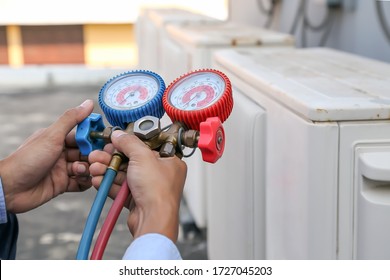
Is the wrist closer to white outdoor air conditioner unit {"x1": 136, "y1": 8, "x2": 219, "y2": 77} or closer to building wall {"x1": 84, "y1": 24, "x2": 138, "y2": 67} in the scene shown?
white outdoor air conditioner unit {"x1": 136, "y1": 8, "x2": 219, "y2": 77}

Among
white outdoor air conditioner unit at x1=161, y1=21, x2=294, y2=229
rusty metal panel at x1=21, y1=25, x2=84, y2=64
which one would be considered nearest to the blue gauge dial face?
white outdoor air conditioner unit at x1=161, y1=21, x2=294, y2=229

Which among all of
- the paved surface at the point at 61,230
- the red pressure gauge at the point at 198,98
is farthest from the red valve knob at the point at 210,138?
the paved surface at the point at 61,230

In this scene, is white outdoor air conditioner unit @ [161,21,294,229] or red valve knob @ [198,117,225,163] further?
white outdoor air conditioner unit @ [161,21,294,229]

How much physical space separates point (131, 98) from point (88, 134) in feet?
0.22

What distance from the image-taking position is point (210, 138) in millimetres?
656

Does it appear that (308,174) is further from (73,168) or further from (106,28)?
(106,28)

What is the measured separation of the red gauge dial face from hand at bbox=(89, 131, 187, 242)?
0.07m

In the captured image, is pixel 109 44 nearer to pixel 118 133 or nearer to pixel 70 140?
pixel 70 140

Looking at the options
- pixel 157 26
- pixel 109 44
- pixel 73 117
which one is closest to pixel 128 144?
pixel 73 117

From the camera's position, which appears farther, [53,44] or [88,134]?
[53,44]

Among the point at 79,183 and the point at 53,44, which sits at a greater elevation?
the point at 79,183

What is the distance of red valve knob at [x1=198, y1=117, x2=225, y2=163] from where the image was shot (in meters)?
0.66

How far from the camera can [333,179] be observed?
0.78 metres
